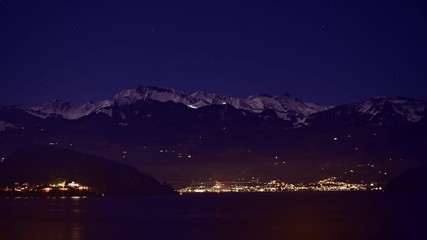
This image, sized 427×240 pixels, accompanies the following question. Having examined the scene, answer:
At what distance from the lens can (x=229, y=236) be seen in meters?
120

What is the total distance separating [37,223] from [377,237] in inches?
2647

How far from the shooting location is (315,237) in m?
114

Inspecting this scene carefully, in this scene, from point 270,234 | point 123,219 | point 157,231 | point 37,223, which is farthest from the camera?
point 123,219

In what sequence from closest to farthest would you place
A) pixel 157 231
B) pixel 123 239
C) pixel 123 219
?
pixel 123 239 → pixel 157 231 → pixel 123 219

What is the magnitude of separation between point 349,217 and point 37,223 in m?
70.9

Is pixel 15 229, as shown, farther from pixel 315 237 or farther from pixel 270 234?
pixel 315 237

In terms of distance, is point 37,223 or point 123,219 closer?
point 37,223

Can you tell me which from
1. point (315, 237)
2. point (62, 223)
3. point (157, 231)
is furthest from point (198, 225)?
point (315, 237)

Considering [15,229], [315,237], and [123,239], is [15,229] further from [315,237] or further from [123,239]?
[315,237]

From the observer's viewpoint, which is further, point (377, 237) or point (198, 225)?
point (198, 225)

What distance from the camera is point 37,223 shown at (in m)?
143

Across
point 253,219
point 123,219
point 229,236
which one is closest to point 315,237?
point 229,236

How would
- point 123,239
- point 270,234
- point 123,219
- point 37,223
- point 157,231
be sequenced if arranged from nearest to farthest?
point 123,239 → point 270,234 → point 157,231 → point 37,223 → point 123,219

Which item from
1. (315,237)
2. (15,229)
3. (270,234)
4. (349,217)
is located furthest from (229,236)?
(349,217)
